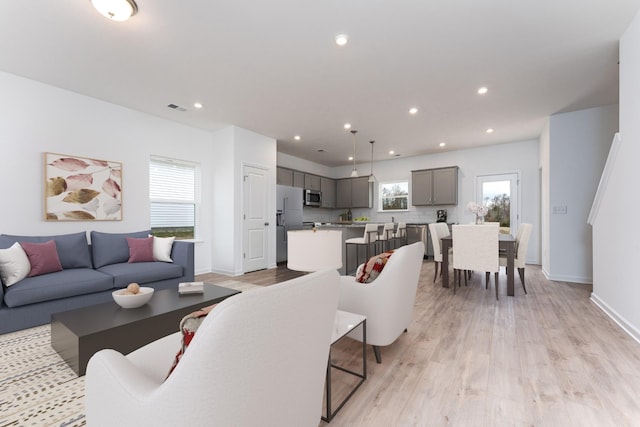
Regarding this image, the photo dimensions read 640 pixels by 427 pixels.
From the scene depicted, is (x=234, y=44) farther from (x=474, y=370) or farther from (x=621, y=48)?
(x=621, y=48)

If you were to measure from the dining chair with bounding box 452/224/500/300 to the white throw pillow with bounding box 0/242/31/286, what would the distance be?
472 centimetres

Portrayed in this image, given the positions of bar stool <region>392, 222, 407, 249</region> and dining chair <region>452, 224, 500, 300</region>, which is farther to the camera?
bar stool <region>392, 222, 407, 249</region>

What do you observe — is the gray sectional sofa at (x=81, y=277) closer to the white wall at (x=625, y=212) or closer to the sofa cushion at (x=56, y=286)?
the sofa cushion at (x=56, y=286)

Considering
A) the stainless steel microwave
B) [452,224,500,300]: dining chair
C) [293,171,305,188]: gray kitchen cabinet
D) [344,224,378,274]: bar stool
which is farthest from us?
the stainless steel microwave

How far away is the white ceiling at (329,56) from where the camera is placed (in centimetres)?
235

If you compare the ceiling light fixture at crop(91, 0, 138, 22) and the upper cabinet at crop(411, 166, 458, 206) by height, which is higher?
the ceiling light fixture at crop(91, 0, 138, 22)

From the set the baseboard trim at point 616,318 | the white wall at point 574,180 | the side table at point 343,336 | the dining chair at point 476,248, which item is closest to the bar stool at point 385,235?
the dining chair at point 476,248

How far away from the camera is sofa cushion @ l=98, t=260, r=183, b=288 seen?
3248mm

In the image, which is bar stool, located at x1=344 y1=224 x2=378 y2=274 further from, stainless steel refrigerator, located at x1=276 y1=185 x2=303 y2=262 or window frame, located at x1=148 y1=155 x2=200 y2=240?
window frame, located at x1=148 y1=155 x2=200 y2=240

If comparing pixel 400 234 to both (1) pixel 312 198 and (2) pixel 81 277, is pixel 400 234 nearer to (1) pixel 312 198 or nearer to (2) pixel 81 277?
(1) pixel 312 198

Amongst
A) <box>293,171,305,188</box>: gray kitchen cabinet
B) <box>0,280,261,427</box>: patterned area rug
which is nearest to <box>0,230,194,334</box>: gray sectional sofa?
<box>0,280,261,427</box>: patterned area rug

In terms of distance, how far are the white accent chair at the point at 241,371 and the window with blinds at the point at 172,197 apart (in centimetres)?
427

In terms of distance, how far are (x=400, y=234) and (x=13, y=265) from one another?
235 inches

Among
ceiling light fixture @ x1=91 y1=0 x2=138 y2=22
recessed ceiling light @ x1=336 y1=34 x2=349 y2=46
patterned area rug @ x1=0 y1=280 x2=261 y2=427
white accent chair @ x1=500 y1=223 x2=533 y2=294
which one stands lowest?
patterned area rug @ x1=0 y1=280 x2=261 y2=427
